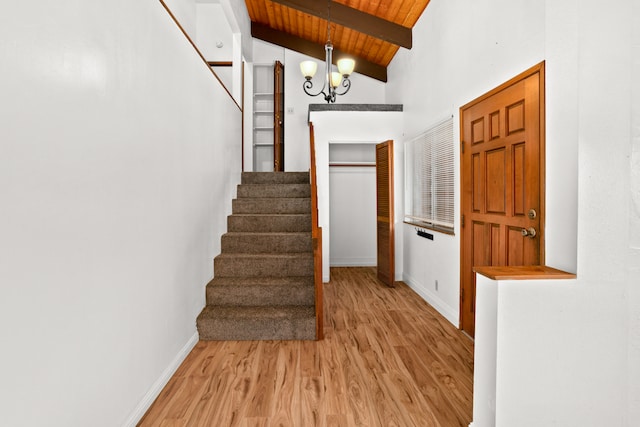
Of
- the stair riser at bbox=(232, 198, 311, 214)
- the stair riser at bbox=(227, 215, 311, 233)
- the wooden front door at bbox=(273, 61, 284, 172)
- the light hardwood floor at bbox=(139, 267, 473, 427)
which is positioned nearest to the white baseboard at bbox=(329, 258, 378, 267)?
the wooden front door at bbox=(273, 61, 284, 172)

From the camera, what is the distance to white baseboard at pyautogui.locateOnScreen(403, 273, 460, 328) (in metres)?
3.37

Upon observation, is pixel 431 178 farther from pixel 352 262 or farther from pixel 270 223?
pixel 352 262

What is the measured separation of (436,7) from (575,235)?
307cm

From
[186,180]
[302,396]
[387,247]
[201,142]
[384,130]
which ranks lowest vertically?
[302,396]

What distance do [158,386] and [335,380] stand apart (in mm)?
1082

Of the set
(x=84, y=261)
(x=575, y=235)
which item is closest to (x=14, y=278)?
(x=84, y=261)

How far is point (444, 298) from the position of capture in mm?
3648

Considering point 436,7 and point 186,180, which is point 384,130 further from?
point 186,180

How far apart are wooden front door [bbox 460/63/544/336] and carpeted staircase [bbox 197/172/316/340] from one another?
4.79ft

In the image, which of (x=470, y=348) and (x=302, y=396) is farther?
A: (x=470, y=348)

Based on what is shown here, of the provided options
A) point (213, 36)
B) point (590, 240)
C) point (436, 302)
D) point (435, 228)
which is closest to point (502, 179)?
point (590, 240)

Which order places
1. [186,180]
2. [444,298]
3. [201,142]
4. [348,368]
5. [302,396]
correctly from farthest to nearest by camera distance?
[444,298]
[201,142]
[186,180]
[348,368]
[302,396]

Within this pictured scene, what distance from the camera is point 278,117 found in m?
6.16

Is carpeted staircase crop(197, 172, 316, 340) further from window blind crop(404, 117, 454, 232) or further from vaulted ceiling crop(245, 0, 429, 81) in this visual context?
vaulted ceiling crop(245, 0, 429, 81)
